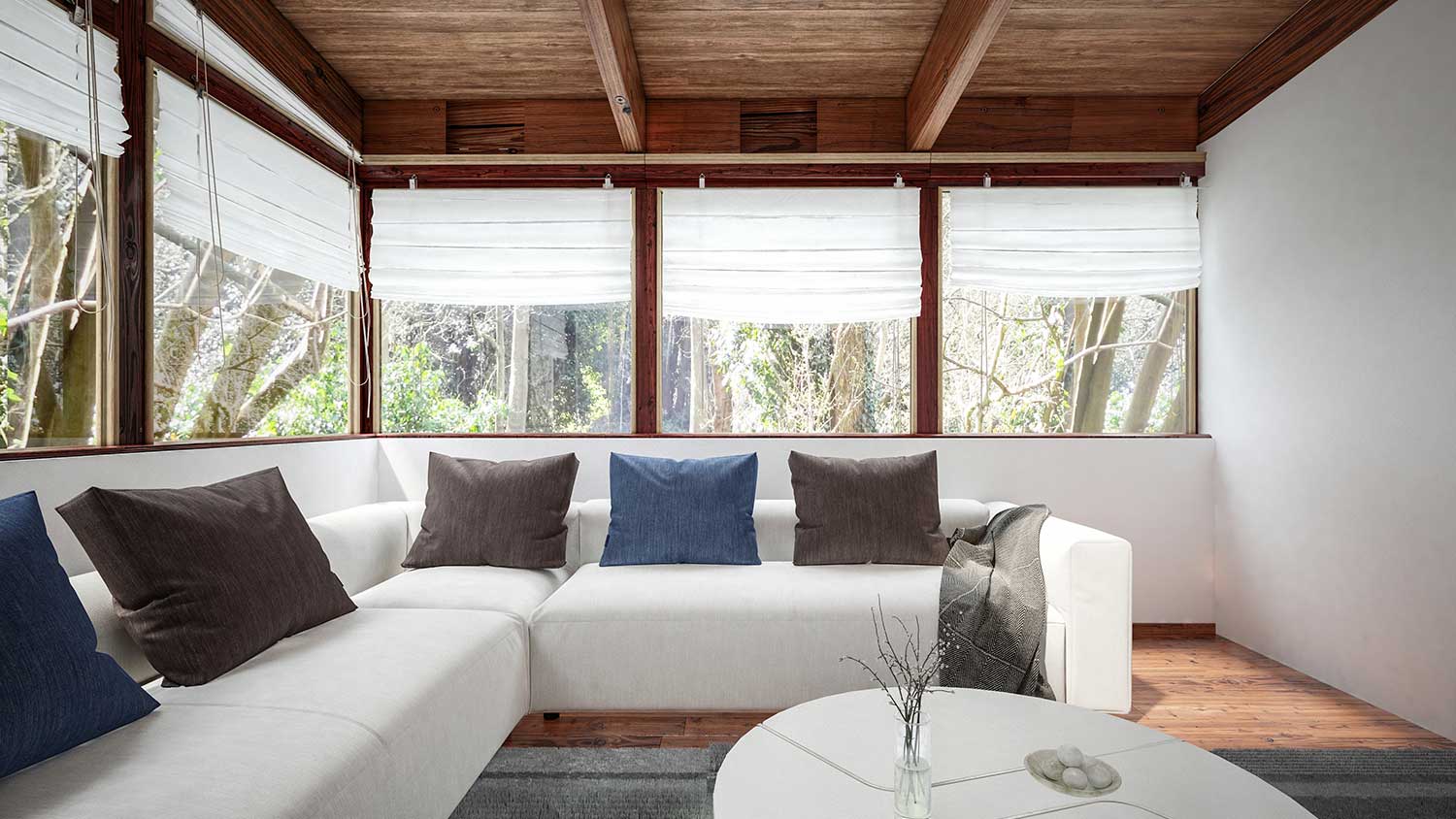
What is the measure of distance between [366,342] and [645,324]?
1.44 m

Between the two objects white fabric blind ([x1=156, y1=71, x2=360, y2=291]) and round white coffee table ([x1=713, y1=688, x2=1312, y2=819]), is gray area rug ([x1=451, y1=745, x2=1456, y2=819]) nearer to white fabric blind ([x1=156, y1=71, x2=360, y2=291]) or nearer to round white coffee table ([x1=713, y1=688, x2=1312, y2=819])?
round white coffee table ([x1=713, y1=688, x2=1312, y2=819])

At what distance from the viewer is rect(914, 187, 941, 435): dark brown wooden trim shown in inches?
155

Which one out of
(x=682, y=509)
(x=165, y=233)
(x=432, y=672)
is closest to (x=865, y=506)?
(x=682, y=509)

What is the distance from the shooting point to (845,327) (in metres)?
3.99

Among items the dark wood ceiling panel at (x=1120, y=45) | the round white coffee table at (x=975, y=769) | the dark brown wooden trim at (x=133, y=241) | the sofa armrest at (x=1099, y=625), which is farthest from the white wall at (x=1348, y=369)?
the dark brown wooden trim at (x=133, y=241)

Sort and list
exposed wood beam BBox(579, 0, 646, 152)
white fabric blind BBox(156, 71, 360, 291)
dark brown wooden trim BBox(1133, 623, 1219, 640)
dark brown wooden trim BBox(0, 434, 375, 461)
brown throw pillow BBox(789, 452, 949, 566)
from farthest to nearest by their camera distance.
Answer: dark brown wooden trim BBox(1133, 623, 1219, 640)
brown throw pillow BBox(789, 452, 949, 566)
exposed wood beam BBox(579, 0, 646, 152)
white fabric blind BBox(156, 71, 360, 291)
dark brown wooden trim BBox(0, 434, 375, 461)

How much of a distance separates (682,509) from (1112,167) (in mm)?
2818

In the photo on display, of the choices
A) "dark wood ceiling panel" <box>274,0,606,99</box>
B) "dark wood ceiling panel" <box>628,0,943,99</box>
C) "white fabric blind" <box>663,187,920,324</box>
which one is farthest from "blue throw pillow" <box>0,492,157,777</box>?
"white fabric blind" <box>663,187,920,324</box>

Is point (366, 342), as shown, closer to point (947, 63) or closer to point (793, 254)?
point (793, 254)

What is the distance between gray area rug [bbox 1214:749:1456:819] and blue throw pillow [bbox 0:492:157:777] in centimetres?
287

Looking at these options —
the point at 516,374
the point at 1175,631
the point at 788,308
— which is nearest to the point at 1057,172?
the point at 788,308

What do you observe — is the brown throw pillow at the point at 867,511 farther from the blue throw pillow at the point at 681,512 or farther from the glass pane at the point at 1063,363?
the glass pane at the point at 1063,363

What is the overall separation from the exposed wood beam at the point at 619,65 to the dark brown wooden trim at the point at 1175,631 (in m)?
3.42

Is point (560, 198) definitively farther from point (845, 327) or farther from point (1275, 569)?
point (1275, 569)
